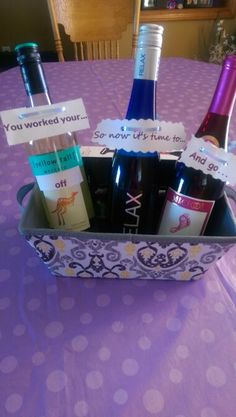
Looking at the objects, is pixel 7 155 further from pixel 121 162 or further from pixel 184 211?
pixel 184 211

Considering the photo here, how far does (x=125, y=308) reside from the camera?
35 centimetres

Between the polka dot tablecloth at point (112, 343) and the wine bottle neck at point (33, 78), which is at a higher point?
the wine bottle neck at point (33, 78)

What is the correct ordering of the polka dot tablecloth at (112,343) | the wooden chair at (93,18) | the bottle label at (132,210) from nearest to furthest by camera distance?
the polka dot tablecloth at (112,343) < the bottle label at (132,210) < the wooden chair at (93,18)

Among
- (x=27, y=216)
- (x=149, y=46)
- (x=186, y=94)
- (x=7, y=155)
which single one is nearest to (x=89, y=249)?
(x=27, y=216)

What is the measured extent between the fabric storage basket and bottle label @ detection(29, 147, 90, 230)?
0.02 metres

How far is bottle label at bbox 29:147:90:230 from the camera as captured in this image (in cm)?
34

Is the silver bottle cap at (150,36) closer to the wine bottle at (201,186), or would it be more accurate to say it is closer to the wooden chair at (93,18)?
the wine bottle at (201,186)

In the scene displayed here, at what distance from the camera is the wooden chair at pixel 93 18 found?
3.92 feet

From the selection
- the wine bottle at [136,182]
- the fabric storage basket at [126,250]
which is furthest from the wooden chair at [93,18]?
the fabric storage basket at [126,250]

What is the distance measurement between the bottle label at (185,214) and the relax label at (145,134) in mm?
62

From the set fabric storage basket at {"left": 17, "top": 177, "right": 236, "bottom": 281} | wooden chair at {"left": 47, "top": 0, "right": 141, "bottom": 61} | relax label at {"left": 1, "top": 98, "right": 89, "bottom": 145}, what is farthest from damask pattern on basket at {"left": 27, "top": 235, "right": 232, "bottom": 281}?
wooden chair at {"left": 47, "top": 0, "right": 141, "bottom": 61}

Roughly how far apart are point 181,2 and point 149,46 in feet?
8.18

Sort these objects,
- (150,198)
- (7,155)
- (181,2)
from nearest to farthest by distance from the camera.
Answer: (150,198), (7,155), (181,2)

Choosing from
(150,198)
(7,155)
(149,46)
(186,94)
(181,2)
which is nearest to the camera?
(149,46)
